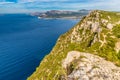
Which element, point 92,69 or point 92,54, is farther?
point 92,54

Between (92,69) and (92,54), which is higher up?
(92,54)

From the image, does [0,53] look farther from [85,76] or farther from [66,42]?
[85,76]

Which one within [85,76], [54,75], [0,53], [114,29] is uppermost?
[114,29]

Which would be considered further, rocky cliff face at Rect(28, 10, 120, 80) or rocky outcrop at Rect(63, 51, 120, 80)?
rocky cliff face at Rect(28, 10, 120, 80)

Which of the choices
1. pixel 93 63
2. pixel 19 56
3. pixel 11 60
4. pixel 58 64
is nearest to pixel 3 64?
pixel 11 60

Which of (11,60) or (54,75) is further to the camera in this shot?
(11,60)

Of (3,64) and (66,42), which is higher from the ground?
(66,42)

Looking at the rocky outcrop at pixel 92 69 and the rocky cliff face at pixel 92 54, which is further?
the rocky cliff face at pixel 92 54

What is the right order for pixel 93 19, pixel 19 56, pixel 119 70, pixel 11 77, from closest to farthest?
pixel 119 70, pixel 93 19, pixel 11 77, pixel 19 56
